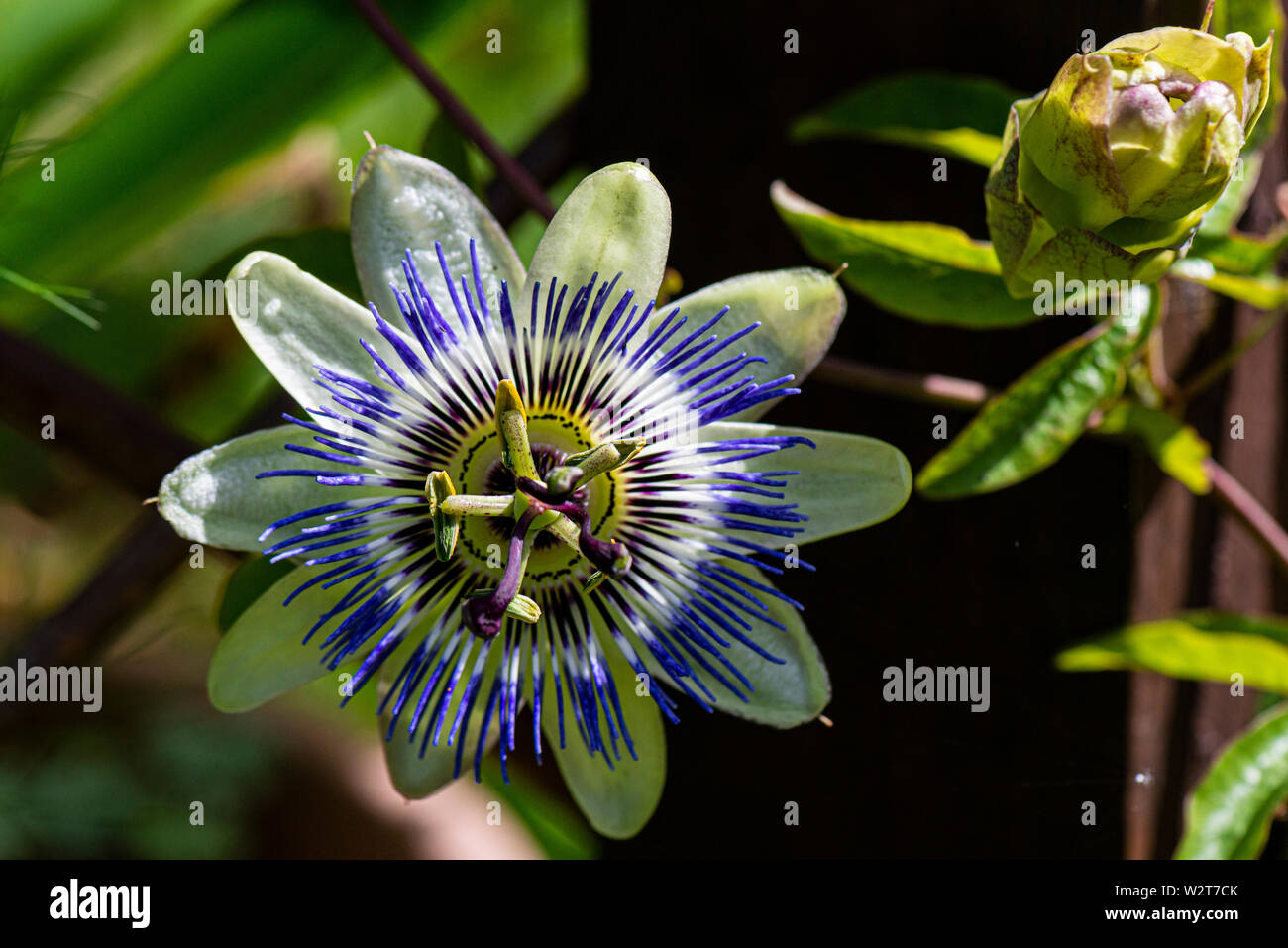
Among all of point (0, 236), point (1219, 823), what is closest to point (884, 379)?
A: point (1219, 823)

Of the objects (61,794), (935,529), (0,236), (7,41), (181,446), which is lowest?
(61,794)

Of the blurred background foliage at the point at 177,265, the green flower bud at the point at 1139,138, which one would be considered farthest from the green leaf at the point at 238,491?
the green flower bud at the point at 1139,138

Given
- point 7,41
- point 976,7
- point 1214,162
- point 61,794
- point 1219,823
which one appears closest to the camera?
point 1214,162

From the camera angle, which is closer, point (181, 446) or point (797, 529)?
point (797, 529)

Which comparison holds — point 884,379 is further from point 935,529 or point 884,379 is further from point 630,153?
point 630,153

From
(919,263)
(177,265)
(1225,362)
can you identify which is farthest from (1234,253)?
(177,265)

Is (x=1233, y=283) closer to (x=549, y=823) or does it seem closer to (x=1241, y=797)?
(x=1241, y=797)

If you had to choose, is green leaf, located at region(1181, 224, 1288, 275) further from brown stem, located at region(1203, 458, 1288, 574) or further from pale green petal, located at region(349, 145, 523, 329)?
pale green petal, located at region(349, 145, 523, 329)
